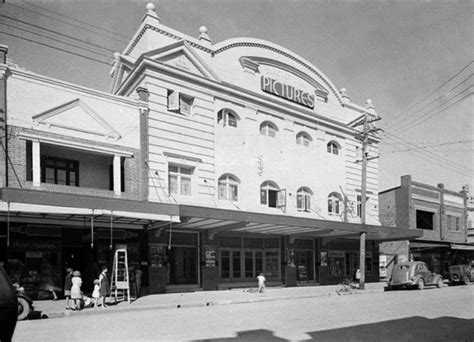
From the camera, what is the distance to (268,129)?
25.5 m

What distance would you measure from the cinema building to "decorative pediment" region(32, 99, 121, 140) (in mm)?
47

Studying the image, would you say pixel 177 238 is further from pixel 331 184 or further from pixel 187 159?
pixel 331 184

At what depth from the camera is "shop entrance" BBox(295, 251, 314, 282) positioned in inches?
1035

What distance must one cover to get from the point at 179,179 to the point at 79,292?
794 centimetres

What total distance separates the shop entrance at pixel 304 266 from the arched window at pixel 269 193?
3.86m

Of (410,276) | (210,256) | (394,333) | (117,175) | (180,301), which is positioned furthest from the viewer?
(410,276)

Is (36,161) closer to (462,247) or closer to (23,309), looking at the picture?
(23,309)

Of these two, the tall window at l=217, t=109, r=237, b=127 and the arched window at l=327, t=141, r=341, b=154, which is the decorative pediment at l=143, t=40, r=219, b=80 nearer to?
the tall window at l=217, t=109, r=237, b=127

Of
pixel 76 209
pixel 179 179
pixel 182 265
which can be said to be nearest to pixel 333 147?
pixel 179 179

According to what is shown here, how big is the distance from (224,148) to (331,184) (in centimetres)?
898

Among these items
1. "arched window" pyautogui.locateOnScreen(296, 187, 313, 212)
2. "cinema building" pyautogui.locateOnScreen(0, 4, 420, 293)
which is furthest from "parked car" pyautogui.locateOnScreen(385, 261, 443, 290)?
"arched window" pyautogui.locateOnScreen(296, 187, 313, 212)

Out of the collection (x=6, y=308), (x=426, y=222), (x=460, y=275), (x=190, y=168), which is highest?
(x=190, y=168)

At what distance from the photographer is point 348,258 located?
96.4 ft

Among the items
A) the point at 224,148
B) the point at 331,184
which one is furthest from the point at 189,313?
the point at 331,184
